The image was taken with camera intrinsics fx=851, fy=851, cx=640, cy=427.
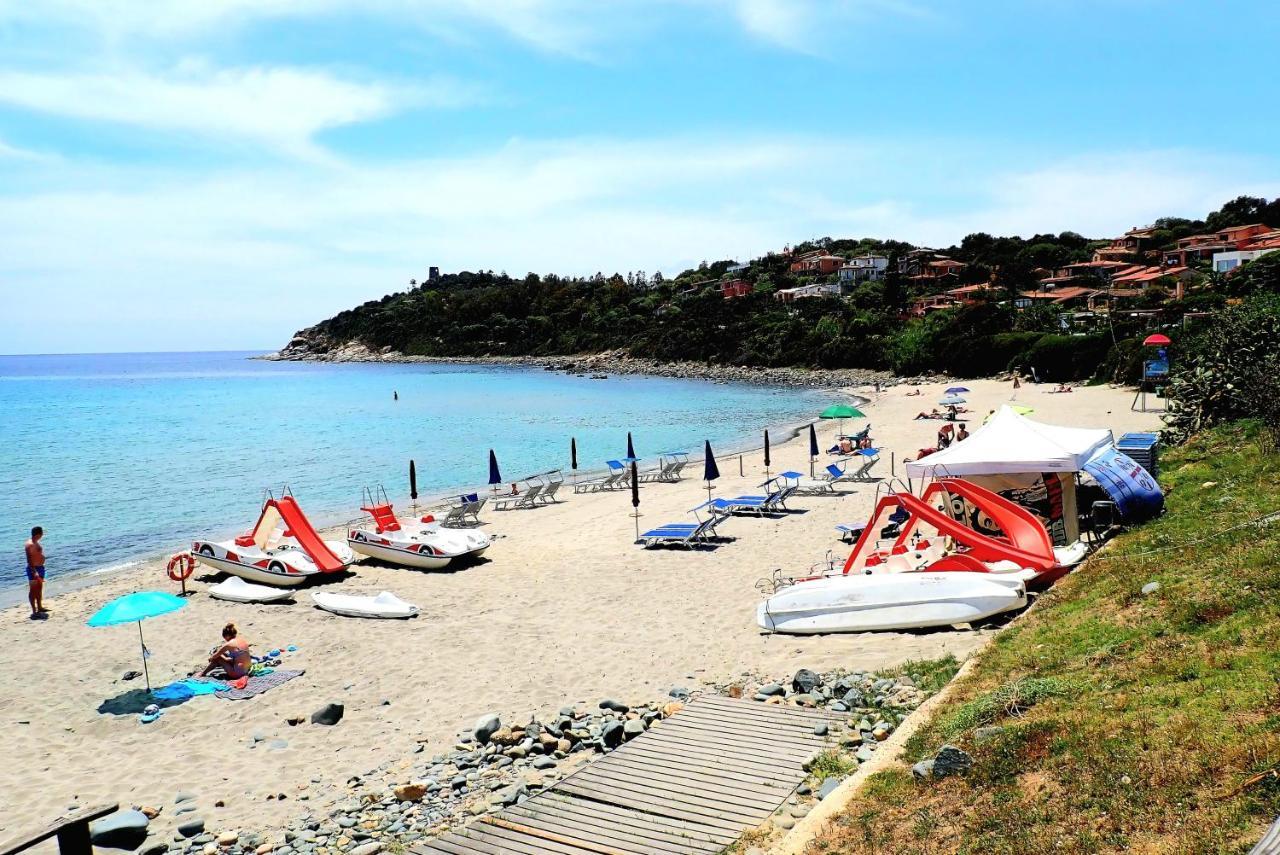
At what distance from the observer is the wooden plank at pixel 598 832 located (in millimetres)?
5436

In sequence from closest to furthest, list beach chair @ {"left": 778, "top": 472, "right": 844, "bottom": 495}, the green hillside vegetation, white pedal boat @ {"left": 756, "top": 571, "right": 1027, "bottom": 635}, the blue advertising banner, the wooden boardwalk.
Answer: the wooden boardwalk, white pedal boat @ {"left": 756, "top": 571, "right": 1027, "bottom": 635}, the blue advertising banner, beach chair @ {"left": 778, "top": 472, "right": 844, "bottom": 495}, the green hillside vegetation

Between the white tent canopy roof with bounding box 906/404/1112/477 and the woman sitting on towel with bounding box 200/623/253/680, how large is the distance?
9.33 metres

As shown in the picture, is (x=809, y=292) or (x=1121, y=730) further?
(x=809, y=292)

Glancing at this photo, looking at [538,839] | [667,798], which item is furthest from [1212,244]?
[538,839]

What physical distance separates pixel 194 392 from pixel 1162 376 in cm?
10239

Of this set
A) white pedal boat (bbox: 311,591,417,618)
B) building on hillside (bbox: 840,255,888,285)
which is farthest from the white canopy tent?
building on hillside (bbox: 840,255,888,285)

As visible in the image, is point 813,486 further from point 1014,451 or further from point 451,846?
point 451,846

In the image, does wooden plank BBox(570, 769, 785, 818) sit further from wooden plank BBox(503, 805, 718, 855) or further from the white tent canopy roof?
the white tent canopy roof

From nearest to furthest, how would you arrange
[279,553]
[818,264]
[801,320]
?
[279,553] < [801,320] < [818,264]

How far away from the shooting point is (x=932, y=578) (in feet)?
32.7

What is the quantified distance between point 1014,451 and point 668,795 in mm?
8038

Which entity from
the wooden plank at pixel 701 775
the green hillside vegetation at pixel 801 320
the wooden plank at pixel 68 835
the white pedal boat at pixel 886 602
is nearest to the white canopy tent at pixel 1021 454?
the white pedal boat at pixel 886 602

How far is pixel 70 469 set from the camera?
3847 centimetres

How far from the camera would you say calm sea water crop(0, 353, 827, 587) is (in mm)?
25922
